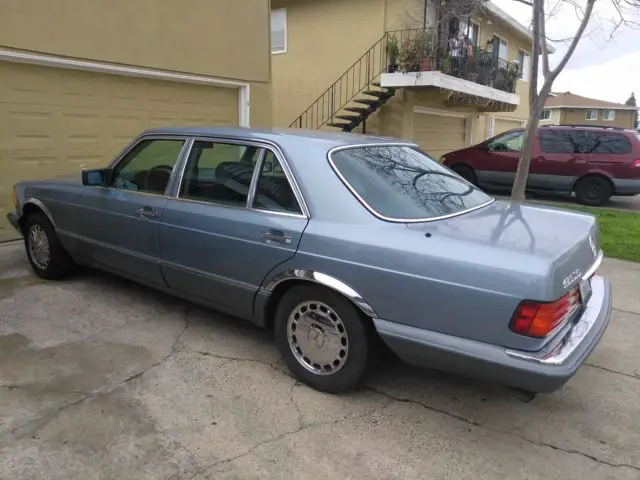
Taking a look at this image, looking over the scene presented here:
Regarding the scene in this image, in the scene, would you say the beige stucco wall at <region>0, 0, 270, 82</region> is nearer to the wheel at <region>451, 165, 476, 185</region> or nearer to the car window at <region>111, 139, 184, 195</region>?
the car window at <region>111, 139, 184, 195</region>

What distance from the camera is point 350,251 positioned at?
291 centimetres

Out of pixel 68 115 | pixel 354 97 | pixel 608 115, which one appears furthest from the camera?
pixel 608 115

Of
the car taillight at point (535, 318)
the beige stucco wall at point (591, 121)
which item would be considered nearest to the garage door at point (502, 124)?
the car taillight at point (535, 318)

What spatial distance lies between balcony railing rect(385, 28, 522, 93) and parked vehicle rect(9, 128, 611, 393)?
9.56 m

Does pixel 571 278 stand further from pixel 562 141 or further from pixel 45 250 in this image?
pixel 562 141

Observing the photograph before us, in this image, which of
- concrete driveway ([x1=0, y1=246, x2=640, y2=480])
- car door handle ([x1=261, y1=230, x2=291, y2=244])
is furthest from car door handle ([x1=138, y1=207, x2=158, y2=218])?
car door handle ([x1=261, y1=230, x2=291, y2=244])

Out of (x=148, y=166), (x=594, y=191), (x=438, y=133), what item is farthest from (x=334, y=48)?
(x=148, y=166)

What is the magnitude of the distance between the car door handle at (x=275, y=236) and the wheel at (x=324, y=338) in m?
0.30

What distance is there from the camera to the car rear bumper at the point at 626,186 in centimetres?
1123

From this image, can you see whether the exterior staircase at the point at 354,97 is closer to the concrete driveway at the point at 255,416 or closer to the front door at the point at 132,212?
the front door at the point at 132,212

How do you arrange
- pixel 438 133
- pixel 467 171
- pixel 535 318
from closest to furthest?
pixel 535 318
pixel 467 171
pixel 438 133

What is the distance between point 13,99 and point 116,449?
226 inches

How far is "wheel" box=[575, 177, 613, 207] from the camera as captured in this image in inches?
455

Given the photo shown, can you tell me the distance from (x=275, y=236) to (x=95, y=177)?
2.03 m
